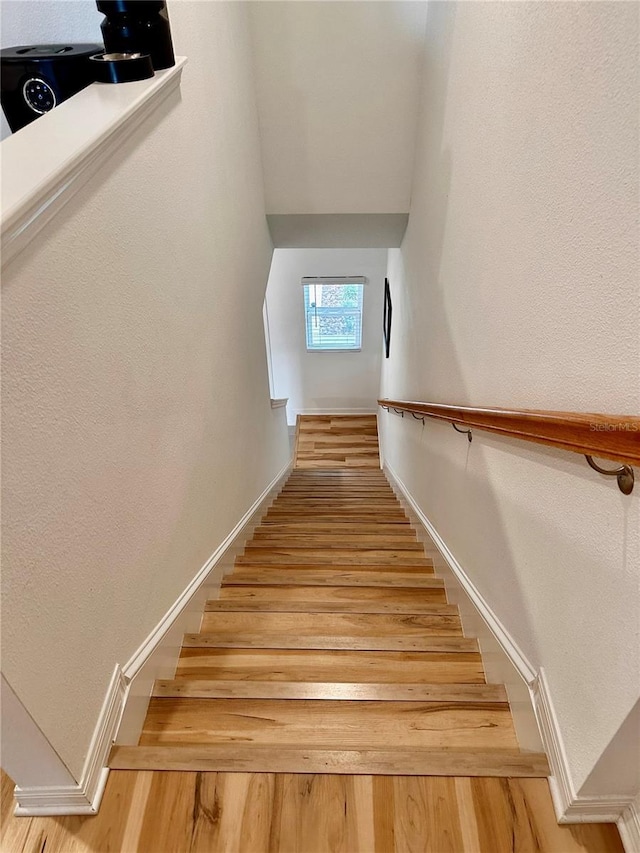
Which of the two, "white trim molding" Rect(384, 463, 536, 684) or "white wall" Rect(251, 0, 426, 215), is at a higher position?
"white wall" Rect(251, 0, 426, 215)

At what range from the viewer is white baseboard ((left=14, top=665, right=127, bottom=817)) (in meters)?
0.98

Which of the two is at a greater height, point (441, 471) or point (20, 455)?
point (20, 455)

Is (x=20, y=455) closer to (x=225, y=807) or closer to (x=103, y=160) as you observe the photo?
(x=103, y=160)

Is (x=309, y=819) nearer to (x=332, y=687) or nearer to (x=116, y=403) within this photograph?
(x=332, y=687)

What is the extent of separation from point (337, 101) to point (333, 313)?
3.26 metres

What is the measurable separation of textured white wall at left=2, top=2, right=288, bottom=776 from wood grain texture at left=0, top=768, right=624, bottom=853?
0.51 ft

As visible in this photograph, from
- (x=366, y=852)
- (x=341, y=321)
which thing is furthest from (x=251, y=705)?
(x=341, y=321)

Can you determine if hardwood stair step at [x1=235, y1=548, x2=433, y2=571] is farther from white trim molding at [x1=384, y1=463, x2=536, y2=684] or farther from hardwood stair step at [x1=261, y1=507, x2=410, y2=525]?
hardwood stair step at [x1=261, y1=507, x2=410, y2=525]

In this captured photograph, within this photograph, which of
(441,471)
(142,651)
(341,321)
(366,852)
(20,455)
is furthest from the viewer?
(341,321)

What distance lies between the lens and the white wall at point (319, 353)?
5.75 m

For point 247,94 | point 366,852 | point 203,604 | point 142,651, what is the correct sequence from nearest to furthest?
point 366,852, point 142,651, point 203,604, point 247,94

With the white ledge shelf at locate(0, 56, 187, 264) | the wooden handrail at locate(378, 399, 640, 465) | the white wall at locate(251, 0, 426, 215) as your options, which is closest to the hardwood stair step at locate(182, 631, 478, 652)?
the wooden handrail at locate(378, 399, 640, 465)

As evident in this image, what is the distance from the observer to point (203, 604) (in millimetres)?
1796

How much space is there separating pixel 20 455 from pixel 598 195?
1.14m
